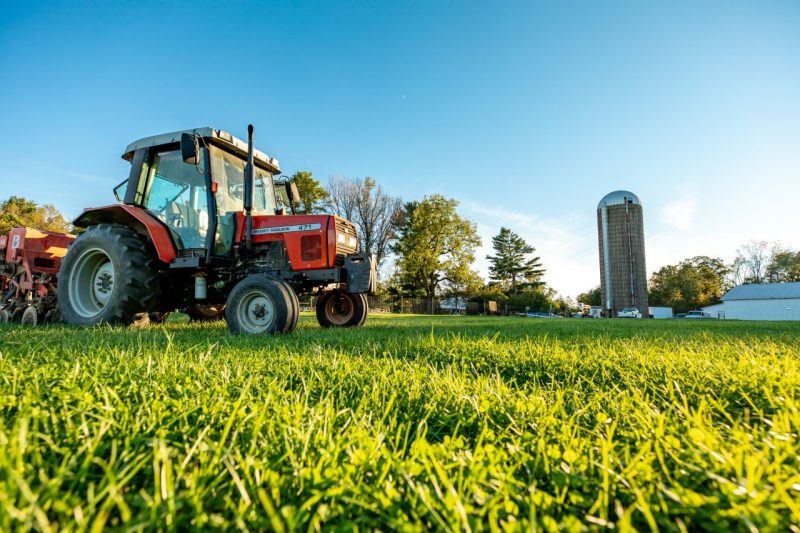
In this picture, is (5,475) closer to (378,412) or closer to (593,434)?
(378,412)

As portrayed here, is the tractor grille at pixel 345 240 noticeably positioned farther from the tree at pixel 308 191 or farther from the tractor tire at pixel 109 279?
the tree at pixel 308 191

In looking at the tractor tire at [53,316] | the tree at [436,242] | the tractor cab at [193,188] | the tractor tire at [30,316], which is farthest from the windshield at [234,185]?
the tree at [436,242]

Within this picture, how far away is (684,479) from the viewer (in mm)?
881

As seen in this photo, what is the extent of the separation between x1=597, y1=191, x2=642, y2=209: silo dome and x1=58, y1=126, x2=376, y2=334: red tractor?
38.2 meters

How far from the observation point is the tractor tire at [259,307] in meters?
4.50

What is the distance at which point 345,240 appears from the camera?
5855 millimetres

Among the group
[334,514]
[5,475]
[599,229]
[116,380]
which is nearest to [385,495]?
[334,514]

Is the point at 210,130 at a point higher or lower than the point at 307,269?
higher

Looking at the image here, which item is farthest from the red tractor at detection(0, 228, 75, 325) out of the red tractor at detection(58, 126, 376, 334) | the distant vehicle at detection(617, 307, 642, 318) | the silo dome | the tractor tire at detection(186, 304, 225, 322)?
the silo dome

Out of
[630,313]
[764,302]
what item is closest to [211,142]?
[630,313]

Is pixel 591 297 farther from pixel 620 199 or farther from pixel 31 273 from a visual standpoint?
pixel 31 273

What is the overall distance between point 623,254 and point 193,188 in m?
38.7

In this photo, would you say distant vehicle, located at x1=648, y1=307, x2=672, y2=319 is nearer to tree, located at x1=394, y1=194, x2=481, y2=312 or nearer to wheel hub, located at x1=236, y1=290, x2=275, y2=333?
tree, located at x1=394, y1=194, x2=481, y2=312

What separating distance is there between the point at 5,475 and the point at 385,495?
0.70m
